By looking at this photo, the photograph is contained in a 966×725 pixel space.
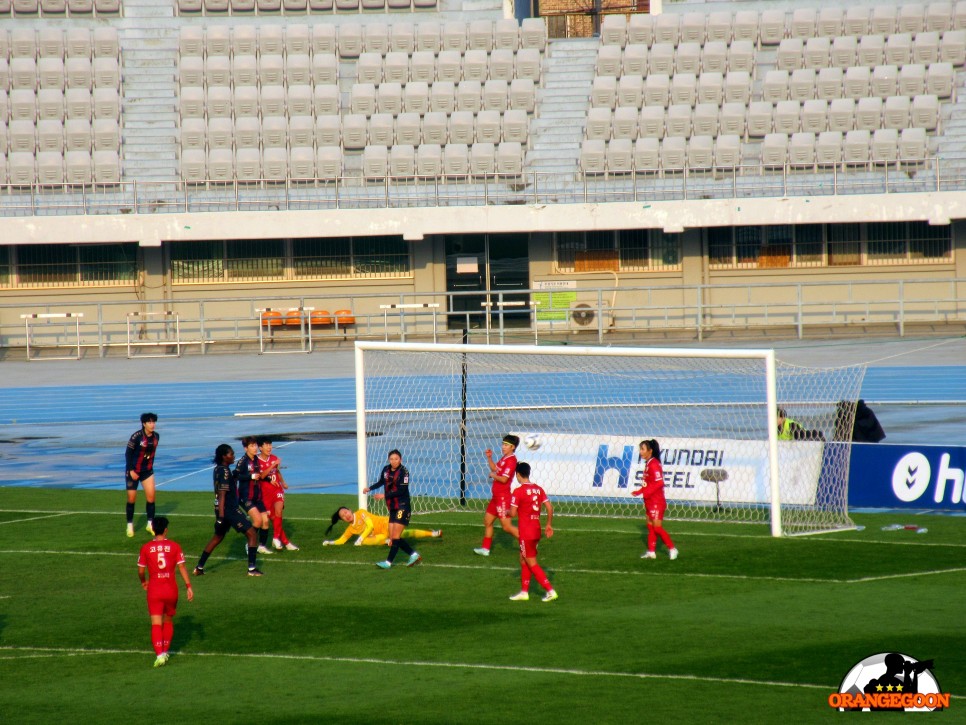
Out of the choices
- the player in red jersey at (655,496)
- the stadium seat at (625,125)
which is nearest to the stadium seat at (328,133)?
the stadium seat at (625,125)

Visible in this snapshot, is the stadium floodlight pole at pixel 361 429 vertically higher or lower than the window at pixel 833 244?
lower

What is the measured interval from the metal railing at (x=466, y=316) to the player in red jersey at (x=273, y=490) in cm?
1825

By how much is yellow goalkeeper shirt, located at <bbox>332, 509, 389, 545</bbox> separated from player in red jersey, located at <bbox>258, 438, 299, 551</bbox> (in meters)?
0.67

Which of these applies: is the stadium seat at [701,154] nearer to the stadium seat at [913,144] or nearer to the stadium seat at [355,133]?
the stadium seat at [913,144]

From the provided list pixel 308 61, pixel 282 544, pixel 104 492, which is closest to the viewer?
pixel 282 544

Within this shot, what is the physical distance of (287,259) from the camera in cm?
3625

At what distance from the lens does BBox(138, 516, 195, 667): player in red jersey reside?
32.5 ft

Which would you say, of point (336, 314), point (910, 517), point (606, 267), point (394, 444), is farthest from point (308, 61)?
point (910, 517)

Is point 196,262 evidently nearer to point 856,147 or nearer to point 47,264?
point 47,264

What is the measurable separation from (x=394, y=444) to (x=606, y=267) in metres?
16.3

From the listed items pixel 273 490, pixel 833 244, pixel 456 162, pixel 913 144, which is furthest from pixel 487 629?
pixel 913 144

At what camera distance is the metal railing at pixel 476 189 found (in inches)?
1336

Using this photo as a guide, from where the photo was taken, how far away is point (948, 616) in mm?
10516

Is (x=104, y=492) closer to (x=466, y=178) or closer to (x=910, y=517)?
(x=910, y=517)
